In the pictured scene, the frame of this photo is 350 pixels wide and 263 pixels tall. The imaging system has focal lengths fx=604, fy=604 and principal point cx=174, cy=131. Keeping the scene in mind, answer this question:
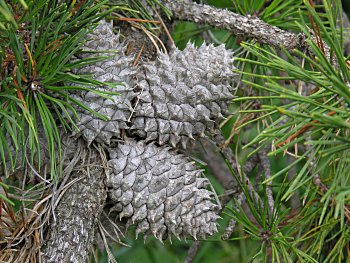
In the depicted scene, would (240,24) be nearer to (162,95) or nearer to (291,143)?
(162,95)

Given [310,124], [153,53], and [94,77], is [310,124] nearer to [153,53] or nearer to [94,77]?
[94,77]

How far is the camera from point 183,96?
1049 mm

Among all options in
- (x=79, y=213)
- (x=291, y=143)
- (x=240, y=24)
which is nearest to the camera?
(x=291, y=143)

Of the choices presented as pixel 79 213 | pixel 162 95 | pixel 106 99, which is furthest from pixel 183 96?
pixel 79 213

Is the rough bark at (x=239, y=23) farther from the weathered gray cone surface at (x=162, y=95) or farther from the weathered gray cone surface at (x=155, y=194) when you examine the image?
the weathered gray cone surface at (x=155, y=194)

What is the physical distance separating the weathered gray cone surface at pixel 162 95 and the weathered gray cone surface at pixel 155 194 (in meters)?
0.03

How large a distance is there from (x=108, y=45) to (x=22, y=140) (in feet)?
0.75

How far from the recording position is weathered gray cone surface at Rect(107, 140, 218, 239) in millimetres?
1015

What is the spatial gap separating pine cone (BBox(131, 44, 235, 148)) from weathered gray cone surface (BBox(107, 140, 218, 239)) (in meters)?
0.04

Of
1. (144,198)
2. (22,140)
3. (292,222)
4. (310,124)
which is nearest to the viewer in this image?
(310,124)

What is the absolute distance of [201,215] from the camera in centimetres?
103

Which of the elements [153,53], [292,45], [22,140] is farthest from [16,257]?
[292,45]

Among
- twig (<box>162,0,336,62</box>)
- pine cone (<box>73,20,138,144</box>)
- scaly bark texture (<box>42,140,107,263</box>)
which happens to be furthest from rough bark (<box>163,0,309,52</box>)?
scaly bark texture (<box>42,140,107,263</box>)

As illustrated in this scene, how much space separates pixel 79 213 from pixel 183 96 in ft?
0.87
